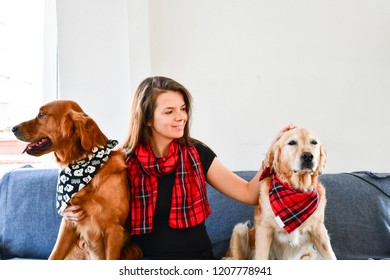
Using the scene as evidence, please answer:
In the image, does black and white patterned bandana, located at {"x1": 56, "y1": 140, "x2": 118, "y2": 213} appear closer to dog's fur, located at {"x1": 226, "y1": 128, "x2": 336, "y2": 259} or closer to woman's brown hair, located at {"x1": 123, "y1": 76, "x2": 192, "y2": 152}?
woman's brown hair, located at {"x1": 123, "y1": 76, "x2": 192, "y2": 152}

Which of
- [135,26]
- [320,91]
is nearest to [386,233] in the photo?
[320,91]

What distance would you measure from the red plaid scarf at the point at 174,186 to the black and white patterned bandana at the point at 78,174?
105mm

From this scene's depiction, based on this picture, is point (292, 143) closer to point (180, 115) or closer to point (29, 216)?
point (180, 115)

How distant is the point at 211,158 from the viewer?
1.25m

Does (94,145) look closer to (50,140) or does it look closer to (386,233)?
(50,140)

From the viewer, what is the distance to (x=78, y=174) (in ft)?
3.55

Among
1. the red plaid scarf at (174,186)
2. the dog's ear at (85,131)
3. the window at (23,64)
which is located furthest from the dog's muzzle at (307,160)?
the window at (23,64)

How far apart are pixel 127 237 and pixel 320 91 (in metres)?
1.26

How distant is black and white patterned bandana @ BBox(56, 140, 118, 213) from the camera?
3.52ft

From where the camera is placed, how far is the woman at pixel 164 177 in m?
1.13

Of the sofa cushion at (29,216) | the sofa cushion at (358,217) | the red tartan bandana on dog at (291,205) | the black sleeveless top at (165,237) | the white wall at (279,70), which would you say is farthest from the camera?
the white wall at (279,70)

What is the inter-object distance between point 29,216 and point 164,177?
2.73 feet

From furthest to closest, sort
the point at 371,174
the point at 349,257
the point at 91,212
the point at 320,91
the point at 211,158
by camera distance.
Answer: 1. the point at 320,91
2. the point at 371,174
3. the point at 349,257
4. the point at 211,158
5. the point at 91,212

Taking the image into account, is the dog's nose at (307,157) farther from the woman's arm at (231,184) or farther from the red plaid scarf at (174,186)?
the red plaid scarf at (174,186)
